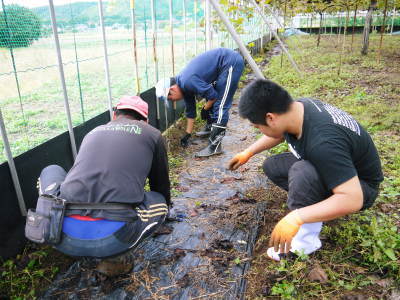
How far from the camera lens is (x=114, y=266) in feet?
7.04

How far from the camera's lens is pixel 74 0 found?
317cm

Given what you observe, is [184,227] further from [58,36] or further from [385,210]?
[58,36]

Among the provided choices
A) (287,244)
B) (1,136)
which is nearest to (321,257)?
(287,244)

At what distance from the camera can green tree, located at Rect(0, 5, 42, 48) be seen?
91.2 inches

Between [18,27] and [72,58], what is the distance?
71cm

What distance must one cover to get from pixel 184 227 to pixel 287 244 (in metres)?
1.12

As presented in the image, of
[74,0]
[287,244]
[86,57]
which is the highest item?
[74,0]

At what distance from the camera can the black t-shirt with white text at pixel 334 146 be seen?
5.79 feet

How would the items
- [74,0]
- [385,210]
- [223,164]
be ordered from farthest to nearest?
[223,164] < [74,0] < [385,210]

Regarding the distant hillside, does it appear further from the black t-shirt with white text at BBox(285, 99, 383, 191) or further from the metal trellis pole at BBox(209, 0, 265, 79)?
the black t-shirt with white text at BBox(285, 99, 383, 191)

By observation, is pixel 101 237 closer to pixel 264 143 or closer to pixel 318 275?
pixel 318 275

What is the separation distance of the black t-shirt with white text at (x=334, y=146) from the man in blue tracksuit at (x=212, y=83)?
7.15 ft

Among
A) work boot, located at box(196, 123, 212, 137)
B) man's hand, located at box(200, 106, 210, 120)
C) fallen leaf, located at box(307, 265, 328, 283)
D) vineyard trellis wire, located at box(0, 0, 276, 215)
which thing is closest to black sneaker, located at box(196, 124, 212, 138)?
work boot, located at box(196, 123, 212, 137)

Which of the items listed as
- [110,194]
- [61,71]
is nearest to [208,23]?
[61,71]
